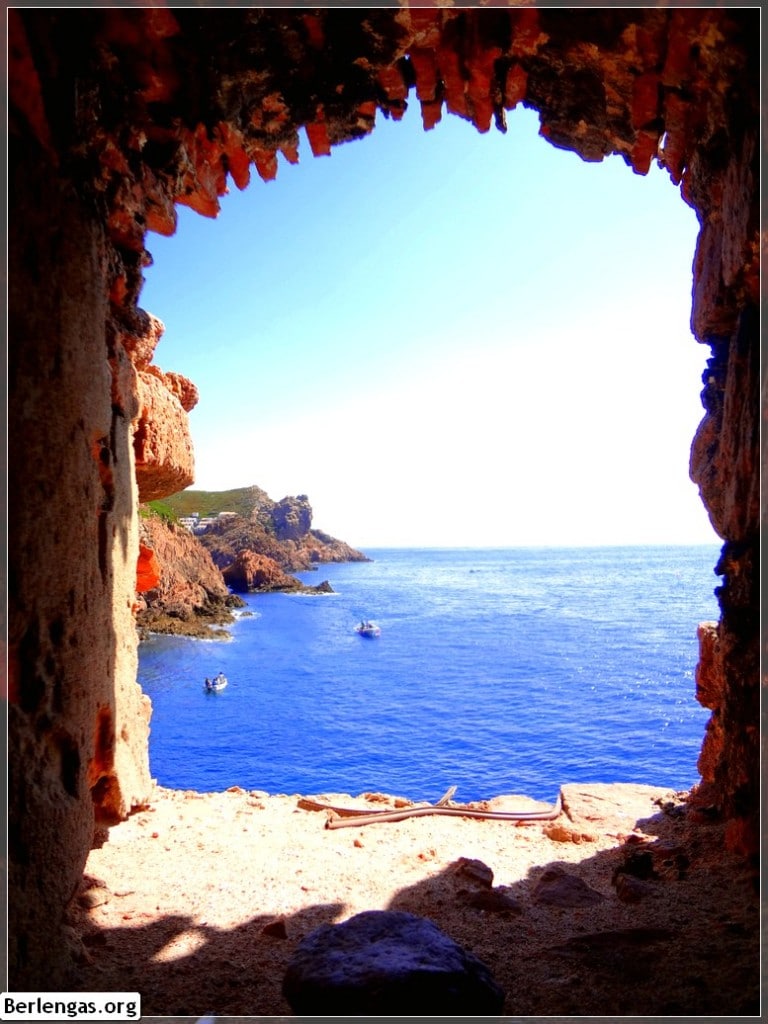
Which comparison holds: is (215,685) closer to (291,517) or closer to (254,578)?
(254,578)

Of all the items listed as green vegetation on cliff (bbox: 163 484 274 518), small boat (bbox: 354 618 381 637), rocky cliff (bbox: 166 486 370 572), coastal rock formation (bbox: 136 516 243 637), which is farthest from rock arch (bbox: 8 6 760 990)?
green vegetation on cliff (bbox: 163 484 274 518)

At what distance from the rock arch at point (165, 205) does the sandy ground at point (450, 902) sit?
613 mm

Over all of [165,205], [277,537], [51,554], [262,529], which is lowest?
[277,537]

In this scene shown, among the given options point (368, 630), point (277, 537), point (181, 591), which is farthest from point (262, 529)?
point (368, 630)

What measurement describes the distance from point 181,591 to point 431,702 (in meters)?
25.6

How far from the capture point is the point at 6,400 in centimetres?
305

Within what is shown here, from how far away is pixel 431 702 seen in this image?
1228 inches

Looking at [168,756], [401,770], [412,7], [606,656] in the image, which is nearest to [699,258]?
[412,7]

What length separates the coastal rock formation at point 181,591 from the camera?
4406cm

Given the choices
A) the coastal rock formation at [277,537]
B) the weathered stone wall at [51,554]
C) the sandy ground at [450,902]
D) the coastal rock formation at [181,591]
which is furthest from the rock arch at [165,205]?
the coastal rock formation at [277,537]

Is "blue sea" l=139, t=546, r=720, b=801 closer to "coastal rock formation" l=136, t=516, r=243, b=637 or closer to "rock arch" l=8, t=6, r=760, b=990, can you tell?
"coastal rock formation" l=136, t=516, r=243, b=637

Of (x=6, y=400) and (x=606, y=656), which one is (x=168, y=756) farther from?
(x=606, y=656)

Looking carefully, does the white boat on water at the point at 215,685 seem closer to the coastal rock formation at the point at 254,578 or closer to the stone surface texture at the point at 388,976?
the stone surface texture at the point at 388,976

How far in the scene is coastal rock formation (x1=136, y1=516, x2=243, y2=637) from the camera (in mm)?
44062
